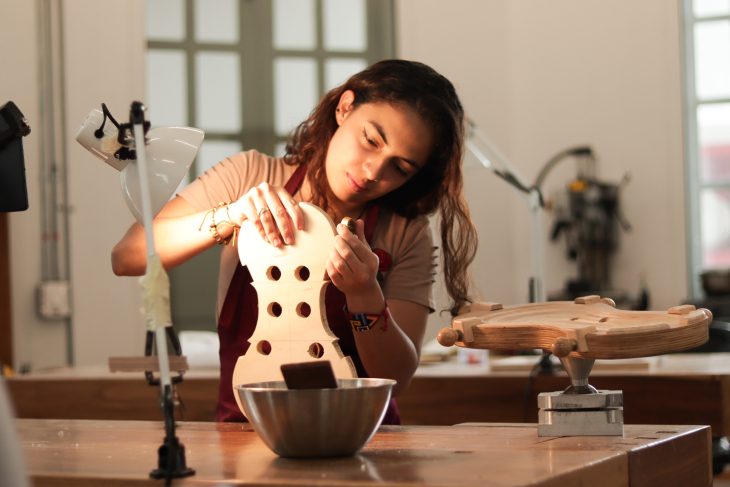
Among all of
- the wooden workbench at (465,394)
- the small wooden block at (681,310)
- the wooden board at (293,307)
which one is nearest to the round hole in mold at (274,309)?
the wooden board at (293,307)

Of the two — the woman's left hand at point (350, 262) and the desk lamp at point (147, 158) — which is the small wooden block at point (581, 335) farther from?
the desk lamp at point (147, 158)

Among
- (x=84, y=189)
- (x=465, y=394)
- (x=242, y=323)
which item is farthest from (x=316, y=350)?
(x=84, y=189)

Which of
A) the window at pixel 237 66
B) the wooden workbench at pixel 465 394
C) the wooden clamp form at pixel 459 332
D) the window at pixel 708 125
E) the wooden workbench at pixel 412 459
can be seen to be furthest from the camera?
the window at pixel 708 125

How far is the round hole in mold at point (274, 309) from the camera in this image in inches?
44.3

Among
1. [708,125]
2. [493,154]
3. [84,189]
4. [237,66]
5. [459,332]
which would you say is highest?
[237,66]

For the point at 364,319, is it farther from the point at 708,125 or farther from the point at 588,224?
the point at 708,125

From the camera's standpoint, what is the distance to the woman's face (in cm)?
132

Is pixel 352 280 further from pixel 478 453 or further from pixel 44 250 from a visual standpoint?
pixel 44 250

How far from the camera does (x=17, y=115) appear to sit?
100 cm

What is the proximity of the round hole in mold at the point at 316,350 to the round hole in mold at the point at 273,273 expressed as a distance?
0.40 ft

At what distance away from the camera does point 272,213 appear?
1128 millimetres

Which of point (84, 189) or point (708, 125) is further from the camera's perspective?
point (708, 125)

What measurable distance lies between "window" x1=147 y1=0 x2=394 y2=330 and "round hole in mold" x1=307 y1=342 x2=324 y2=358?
408 centimetres

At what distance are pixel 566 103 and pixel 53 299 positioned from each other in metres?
3.84
